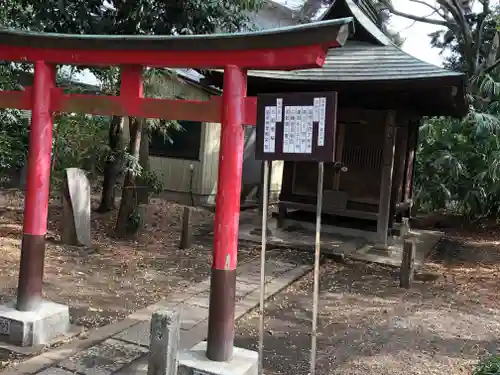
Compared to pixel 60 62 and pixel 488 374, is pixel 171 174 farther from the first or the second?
pixel 488 374

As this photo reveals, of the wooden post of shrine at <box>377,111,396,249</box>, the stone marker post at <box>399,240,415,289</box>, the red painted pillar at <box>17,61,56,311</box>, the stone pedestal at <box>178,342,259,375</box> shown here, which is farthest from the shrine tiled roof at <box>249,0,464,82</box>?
the stone pedestal at <box>178,342,259,375</box>

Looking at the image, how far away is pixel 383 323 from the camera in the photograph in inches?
232

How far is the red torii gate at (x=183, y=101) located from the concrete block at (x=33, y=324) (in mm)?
121

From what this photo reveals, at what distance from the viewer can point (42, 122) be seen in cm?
487

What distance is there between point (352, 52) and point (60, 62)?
649 cm

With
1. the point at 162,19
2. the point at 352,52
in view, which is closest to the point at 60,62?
→ the point at 162,19

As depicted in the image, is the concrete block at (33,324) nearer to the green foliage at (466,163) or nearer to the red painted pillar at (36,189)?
the red painted pillar at (36,189)

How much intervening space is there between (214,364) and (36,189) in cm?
240

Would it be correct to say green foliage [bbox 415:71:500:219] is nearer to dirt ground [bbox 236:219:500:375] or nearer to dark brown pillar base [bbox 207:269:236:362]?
dirt ground [bbox 236:219:500:375]

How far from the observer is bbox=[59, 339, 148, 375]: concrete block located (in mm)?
4188

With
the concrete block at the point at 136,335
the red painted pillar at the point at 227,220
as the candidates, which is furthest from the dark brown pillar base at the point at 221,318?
the concrete block at the point at 136,335

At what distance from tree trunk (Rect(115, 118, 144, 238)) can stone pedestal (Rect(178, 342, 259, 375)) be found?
5246 mm

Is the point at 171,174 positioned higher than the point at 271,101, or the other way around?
the point at 271,101

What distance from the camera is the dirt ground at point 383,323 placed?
477 centimetres
